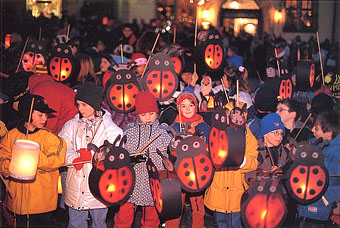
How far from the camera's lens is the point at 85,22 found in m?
18.4

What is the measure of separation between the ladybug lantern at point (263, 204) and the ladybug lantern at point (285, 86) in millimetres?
2322

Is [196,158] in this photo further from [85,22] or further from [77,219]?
[85,22]

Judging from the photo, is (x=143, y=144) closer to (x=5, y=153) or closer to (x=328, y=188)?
(x=5, y=153)

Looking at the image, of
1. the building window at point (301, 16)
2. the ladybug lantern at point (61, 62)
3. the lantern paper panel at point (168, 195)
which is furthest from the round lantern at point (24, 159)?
the building window at point (301, 16)

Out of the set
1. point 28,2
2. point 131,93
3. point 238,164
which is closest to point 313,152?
point 238,164

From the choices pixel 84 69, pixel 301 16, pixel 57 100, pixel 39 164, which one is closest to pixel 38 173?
pixel 39 164

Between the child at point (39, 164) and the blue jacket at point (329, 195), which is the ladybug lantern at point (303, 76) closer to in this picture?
the blue jacket at point (329, 195)

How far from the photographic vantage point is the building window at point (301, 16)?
29406mm

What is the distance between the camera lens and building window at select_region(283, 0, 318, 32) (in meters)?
29.4

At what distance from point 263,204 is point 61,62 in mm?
3401

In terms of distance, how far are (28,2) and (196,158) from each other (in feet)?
Result: 46.2

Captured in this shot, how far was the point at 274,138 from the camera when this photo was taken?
514 cm

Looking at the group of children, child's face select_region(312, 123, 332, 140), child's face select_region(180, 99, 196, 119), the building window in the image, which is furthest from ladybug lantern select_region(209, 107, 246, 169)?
the building window

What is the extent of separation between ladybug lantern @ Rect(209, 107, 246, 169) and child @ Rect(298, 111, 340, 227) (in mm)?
1132
